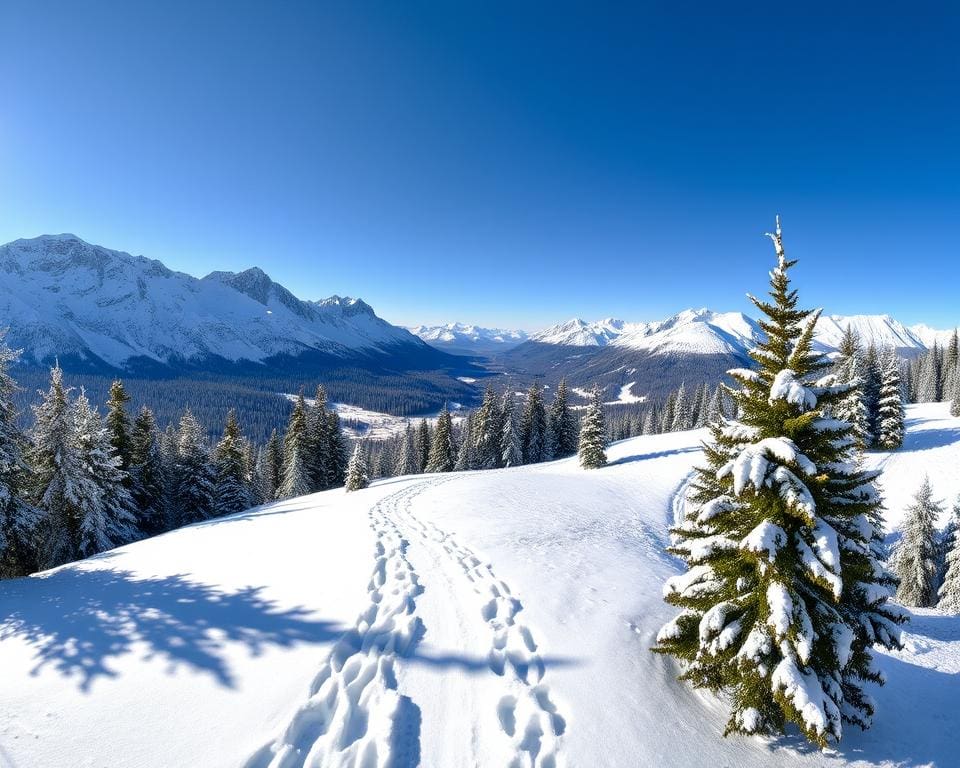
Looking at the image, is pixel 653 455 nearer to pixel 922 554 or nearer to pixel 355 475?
pixel 922 554

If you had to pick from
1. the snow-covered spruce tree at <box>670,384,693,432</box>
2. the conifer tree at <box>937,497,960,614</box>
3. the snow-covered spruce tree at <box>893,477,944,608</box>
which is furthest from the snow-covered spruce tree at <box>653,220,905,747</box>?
the snow-covered spruce tree at <box>670,384,693,432</box>

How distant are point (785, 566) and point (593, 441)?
3478cm

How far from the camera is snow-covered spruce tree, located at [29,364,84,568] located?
736 inches

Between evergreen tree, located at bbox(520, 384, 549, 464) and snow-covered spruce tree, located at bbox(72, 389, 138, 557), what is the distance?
146ft

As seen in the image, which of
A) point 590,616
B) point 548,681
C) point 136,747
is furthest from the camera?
point 590,616

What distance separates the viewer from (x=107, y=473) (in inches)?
846

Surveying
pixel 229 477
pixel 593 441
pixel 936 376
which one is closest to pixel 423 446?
pixel 229 477

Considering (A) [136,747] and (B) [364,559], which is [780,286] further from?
(B) [364,559]

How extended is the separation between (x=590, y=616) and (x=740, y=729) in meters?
2.92

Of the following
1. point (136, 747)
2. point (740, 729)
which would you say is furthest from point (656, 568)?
point (136, 747)

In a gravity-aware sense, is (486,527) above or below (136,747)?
below

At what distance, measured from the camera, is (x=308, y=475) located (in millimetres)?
38688

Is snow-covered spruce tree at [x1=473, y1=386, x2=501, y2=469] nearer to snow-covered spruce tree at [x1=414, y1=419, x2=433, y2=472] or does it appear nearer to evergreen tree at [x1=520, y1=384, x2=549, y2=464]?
evergreen tree at [x1=520, y1=384, x2=549, y2=464]

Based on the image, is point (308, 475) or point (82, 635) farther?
point (308, 475)
